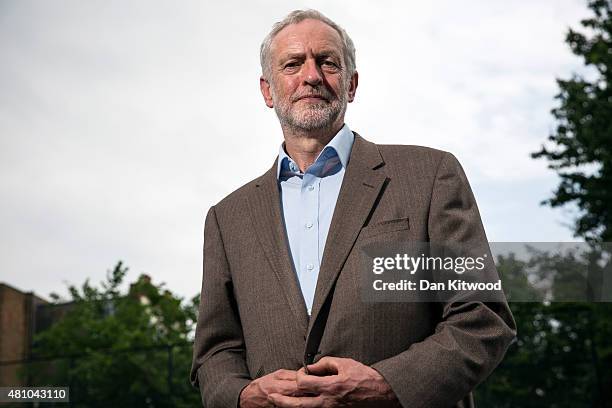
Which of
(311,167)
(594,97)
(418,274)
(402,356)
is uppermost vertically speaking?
(594,97)

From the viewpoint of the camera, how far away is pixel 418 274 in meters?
2.64

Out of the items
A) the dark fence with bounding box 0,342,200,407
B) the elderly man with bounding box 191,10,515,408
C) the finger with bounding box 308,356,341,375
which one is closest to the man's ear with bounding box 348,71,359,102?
the elderly man with bounding box 191,10,515,408

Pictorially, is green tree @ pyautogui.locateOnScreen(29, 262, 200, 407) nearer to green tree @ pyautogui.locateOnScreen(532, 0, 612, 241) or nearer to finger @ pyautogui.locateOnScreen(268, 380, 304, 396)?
green tree @ pyautogui.locateOnScreen(532, 0, 612, 241)

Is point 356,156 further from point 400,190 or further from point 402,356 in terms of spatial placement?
point 402,356

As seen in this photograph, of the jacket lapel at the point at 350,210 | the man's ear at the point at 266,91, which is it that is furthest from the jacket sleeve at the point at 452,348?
the man's ear at the point at 266,91

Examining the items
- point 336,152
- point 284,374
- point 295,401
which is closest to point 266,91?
point 336,152

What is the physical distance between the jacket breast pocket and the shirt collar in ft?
1.25

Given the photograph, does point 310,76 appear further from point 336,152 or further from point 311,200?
point 311,200

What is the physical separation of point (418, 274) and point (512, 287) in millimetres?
1276

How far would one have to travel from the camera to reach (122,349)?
24234mm

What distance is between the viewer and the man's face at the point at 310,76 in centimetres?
307

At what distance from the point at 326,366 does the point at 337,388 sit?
0.09m

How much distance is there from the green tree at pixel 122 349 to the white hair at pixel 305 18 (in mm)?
18442

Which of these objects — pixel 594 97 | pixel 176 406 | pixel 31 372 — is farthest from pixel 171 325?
pixel 594 97
